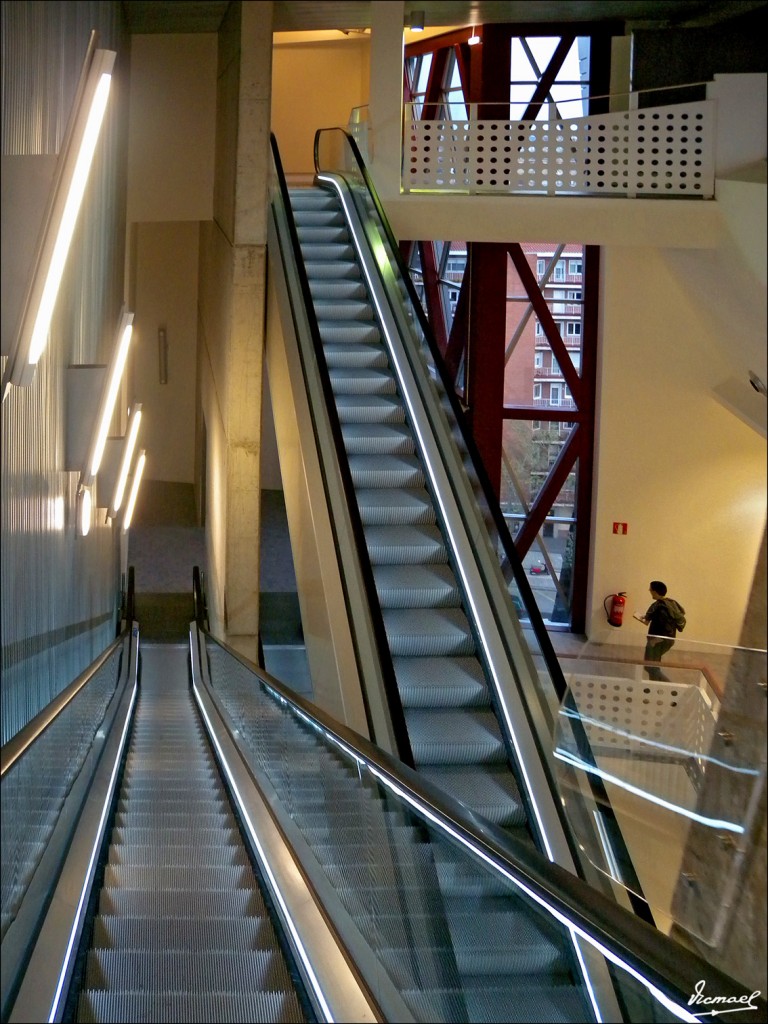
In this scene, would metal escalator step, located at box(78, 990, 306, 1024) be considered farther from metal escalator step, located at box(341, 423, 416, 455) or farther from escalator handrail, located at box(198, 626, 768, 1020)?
metal escalator step, located at box(341, 423, 416, 455)

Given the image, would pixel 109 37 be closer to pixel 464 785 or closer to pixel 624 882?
pixel 464 785

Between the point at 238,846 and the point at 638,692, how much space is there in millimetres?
2984

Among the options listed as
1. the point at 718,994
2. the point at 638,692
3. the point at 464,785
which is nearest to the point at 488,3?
the point at 638,692

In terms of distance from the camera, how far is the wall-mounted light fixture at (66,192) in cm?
276

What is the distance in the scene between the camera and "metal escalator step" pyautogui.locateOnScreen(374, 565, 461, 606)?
22.7 feet

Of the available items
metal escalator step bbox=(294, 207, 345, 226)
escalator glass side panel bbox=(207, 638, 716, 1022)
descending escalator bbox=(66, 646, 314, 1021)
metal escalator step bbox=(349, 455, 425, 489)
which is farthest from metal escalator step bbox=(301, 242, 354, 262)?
escalator glass side panel bbox=(207, 638, 716, 1022)

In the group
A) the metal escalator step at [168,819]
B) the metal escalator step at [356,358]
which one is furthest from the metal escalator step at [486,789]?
the metal escalator step at [356,358]

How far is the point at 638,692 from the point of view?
21.9 ft

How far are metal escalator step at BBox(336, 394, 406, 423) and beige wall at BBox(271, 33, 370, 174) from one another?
12.8m

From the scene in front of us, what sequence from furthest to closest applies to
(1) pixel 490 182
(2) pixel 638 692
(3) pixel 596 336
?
(3) pixel 596 336
(1) pixel 490 182
(2) pixel 638 692

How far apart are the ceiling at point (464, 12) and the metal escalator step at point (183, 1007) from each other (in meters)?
10.9

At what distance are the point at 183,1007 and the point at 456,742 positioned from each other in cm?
335

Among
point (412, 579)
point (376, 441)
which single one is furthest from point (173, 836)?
point (376, 441)

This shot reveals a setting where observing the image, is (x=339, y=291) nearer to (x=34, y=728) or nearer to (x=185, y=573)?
(x=34, y=728)
